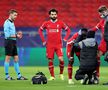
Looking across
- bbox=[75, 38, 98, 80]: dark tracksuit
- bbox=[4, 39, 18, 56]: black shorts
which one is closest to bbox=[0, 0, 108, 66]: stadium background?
bbox=[4, 39, 18, 56]: black shorts

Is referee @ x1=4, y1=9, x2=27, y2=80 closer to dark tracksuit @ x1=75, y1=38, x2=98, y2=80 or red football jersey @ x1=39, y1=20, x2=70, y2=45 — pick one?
red football jersey @ x1=39, y1=20, x2=70, y2=45

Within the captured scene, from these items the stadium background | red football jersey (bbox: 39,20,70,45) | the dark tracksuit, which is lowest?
the dark tracksuit

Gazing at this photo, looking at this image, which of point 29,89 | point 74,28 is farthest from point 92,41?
point 74,28

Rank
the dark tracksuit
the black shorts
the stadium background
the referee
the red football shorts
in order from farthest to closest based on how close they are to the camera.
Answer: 1. the stadium background
2. the red football shorts
3. the black shorts
4. the referee
5. the dark tracksuit

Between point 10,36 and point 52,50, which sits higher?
point 10,36

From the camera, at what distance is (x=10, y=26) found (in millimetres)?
15742

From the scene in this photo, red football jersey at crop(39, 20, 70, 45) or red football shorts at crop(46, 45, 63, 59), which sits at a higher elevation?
red football jersey at crop(39, 20, 70, 45)

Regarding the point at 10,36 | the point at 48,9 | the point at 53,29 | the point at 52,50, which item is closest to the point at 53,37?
the point at 53,29

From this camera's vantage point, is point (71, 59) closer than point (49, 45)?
Yes

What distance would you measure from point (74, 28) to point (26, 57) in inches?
166

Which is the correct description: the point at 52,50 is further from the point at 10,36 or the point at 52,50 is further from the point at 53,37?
the point at 10,36

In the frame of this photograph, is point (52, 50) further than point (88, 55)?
Yes

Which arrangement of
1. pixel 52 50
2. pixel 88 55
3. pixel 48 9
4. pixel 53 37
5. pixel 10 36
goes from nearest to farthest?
pixel 88 55
pixel 10 36
pixel 52 50
pixel 53 37
pixel 48 9

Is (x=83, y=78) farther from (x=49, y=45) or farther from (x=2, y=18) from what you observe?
(x=2, y=18)
